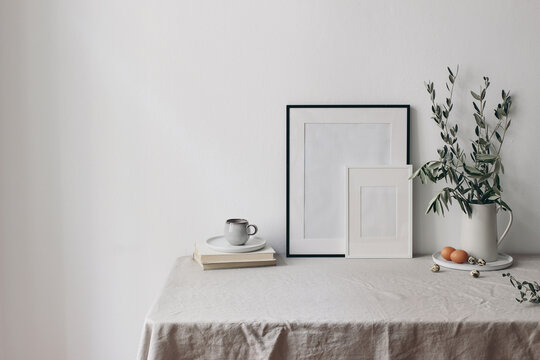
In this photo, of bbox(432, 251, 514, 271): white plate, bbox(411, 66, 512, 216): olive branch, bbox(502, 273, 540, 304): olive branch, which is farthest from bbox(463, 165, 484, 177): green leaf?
bbox(502, 273, 540, 304): olive branch

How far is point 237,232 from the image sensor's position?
172cm

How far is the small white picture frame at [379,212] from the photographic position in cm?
183

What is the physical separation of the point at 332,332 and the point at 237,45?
3.28 ft

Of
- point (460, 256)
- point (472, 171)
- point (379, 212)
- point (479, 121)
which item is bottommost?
point (460, 256)

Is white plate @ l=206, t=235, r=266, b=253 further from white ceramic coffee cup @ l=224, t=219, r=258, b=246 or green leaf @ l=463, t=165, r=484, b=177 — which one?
green leaf @ l=463, t=165, r=484, b=177

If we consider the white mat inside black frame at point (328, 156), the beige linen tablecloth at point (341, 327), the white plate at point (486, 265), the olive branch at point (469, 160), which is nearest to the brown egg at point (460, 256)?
the white plate at point (486, 265)

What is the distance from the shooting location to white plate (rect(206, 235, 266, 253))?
170 cm

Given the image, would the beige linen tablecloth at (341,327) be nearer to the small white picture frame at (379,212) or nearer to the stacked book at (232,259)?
the stacked book at (232,259)

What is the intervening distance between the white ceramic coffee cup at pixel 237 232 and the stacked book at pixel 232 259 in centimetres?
5

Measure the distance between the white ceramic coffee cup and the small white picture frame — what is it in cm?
35

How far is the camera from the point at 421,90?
73.0 inches

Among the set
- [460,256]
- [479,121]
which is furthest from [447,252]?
[479,121]

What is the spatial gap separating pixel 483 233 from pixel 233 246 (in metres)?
0.78

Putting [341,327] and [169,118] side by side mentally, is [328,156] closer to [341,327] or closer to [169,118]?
[169,118]
